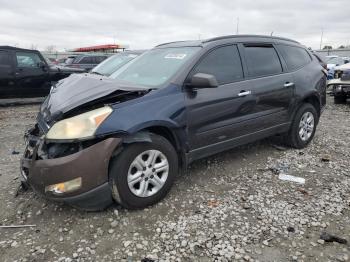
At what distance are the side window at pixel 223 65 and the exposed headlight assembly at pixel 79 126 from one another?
133 cm

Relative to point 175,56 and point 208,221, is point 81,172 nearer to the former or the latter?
point 208,221

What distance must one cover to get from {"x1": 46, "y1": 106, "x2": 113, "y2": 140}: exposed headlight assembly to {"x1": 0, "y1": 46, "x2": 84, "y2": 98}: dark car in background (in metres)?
8.06

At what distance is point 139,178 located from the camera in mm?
3527

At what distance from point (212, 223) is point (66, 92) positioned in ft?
6.95

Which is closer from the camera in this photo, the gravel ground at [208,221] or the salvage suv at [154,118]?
the gravel ground at [208,221]

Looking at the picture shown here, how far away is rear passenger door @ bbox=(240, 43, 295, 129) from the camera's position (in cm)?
471

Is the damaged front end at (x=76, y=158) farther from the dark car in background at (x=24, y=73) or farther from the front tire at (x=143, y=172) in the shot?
the dark car in background at (x=24, y=73)

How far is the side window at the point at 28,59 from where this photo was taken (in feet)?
34.9

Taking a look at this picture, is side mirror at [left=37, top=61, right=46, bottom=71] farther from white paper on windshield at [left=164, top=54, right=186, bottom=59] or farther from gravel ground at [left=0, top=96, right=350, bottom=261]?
white paper on windshield at [left=164, top=54, right=186, bottom=59]

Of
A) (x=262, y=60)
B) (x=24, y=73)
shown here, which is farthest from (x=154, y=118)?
(x=24, y=73)

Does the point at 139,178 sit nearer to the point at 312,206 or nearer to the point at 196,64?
the point at 196,64

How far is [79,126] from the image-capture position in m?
3.25

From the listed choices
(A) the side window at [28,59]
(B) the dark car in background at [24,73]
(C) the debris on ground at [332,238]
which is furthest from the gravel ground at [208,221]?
(A) the side window at [28,59]

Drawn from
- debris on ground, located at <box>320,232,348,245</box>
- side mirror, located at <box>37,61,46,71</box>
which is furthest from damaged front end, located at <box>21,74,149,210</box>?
side mirror, located at <box>37,61,46,71</box>
